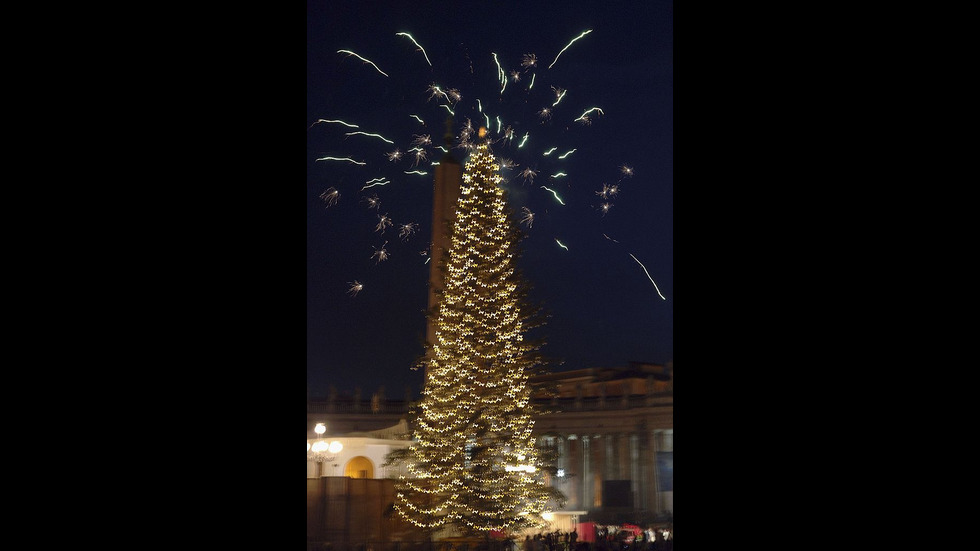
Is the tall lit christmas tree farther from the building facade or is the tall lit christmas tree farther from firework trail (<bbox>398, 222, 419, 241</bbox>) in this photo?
firework trail (<bbox>398, 222, 419, 241</bbox>)

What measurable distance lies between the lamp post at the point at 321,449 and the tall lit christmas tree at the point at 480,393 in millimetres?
2860

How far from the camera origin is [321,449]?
9453 mm

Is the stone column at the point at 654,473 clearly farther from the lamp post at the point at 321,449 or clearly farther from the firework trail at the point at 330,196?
the firework trail at the point at 330,196

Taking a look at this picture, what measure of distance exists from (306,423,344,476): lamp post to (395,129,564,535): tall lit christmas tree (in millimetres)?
2860

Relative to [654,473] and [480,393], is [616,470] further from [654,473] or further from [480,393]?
[480,393]

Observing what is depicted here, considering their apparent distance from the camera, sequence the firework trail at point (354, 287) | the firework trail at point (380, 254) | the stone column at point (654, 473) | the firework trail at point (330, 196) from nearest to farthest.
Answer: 1. the firework trail at point (330, 196)
2. the stone column at point (654, 473)
3. the firework trail at point (380, 254)
4. the firework trail at point (354, 287)

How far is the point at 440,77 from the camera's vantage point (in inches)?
292

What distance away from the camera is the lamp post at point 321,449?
9398 mm

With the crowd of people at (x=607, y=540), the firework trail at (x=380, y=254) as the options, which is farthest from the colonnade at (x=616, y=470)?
the firework trail at (x=380, y=254)

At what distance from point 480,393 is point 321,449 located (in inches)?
134

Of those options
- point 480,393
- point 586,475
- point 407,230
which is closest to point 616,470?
point 586,475

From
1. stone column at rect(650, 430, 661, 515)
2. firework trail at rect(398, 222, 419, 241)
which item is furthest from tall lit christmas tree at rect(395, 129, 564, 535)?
stone column at rect(650, 430, 661, 515)

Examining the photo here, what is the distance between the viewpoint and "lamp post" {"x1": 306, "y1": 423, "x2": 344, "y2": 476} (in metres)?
9.40
